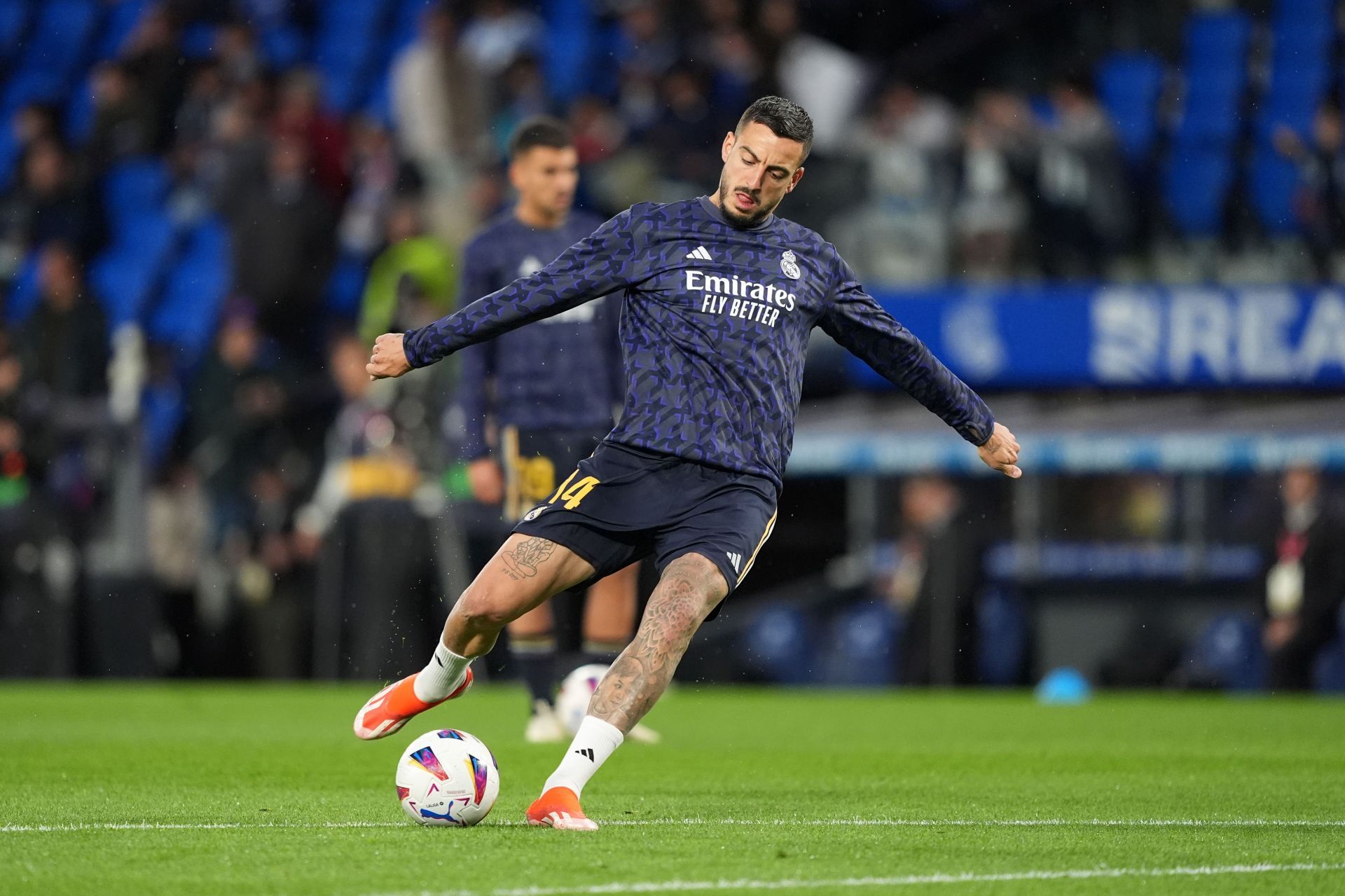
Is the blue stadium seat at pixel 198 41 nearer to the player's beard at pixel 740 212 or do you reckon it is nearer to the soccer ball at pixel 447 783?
the player's beard at pixel 740 212

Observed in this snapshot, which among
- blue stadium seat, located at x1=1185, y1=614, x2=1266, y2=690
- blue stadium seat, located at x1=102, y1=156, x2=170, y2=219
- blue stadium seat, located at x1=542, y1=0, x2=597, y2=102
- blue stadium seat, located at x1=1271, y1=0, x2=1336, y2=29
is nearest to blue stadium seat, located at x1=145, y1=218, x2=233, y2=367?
blue stadium seat, located at x1=102, y1=156, x2=170, y2=219

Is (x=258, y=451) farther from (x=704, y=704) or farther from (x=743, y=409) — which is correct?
(x=743, y=409)

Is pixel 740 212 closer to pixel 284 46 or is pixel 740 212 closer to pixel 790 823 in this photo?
pixel 790 823

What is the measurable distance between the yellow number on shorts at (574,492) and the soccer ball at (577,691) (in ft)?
8.72

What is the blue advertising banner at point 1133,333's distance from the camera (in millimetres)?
15297

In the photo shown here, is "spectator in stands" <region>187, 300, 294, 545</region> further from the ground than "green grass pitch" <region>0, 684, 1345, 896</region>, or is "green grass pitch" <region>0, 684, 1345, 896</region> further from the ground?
"spectator in stands" <region>187, 300, 294, 545</region>

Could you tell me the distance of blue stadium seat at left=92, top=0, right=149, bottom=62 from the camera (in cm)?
2211

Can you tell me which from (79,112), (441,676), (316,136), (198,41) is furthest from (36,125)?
(441,676)

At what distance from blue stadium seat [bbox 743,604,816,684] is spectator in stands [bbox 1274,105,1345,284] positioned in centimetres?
448

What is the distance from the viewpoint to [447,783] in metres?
5.95

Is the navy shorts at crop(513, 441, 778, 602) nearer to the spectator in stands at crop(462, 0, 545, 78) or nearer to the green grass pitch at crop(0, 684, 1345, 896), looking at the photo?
the green grass pitch at crop(0, 684, 1345, 896)

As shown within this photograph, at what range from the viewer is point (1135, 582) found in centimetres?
1567

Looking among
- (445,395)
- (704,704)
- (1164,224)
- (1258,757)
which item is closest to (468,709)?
(704,704)

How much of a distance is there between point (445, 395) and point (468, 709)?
3.80 metres
